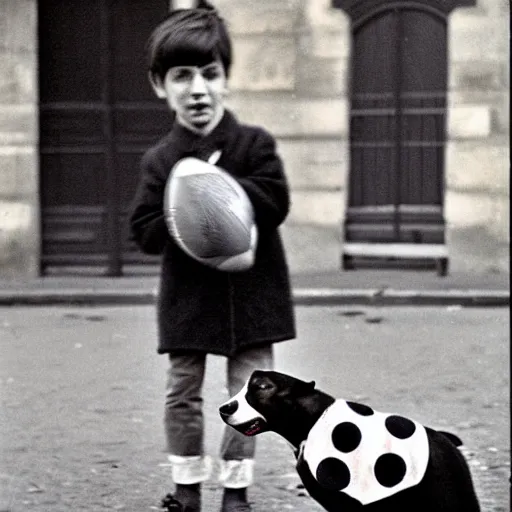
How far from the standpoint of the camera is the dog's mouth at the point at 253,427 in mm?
3001

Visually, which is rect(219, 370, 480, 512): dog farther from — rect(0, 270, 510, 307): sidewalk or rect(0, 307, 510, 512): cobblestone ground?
rect(0, 270, 510, 307): sidewalk

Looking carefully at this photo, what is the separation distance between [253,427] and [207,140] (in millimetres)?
1327

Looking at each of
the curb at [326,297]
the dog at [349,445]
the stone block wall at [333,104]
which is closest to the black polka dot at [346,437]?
the dog at [349,445]

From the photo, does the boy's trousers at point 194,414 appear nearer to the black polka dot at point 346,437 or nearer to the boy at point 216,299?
the boy at point 216,299

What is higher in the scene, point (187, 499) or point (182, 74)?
point (182, 74)

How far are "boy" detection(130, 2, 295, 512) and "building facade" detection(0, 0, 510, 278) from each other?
891 centimetres

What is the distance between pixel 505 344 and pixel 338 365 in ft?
4.48

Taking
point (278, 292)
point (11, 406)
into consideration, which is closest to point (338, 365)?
point (11, 406)

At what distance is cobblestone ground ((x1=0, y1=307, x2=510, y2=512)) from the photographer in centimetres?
533

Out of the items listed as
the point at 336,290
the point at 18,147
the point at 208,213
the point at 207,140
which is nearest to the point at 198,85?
the point at 207,140

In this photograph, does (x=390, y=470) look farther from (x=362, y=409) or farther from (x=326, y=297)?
(x=326, y=297)

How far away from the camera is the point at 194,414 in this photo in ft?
15.1

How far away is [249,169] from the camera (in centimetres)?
425

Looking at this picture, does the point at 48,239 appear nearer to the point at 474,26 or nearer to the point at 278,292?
the point at 474,26
